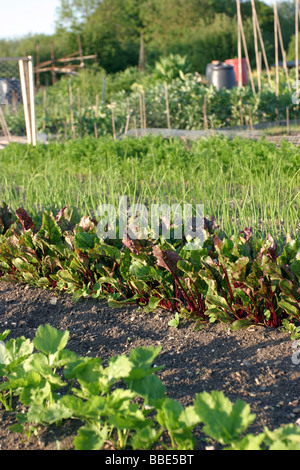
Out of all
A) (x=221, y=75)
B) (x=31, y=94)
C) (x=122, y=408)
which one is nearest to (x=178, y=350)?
(x=122, y=408)

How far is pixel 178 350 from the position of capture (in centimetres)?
201

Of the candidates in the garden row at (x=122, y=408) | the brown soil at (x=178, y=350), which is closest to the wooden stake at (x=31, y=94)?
the brown soil at (x=178, y=350)

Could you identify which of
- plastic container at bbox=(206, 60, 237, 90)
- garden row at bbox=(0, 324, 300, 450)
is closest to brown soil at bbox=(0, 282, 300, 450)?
garden row at bbox=(0, 324, 300, 450)

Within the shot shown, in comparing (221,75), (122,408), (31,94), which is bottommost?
(122,408)

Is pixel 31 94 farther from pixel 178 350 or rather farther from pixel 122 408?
pixel 122 408

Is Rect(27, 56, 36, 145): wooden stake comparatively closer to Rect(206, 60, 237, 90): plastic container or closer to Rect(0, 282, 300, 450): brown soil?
Rect(0, 282, 300, 450): brown soil

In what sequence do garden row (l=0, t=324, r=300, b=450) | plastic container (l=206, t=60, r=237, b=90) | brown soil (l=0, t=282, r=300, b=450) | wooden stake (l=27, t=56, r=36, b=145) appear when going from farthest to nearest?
plastic container (l=206, t=60, r=237, b=90) < wooden stake (l=27, t=56, r=36, b=145) < brown soil (l=0, t=282, r=300, b=450) < garden row (l=0, t=324, r=300, b=450)

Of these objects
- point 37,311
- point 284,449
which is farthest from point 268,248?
point 37,311

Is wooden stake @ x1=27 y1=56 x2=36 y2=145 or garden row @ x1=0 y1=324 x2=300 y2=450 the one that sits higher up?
wooden stake @ x1=27 y1=56 x2=36 y2=145

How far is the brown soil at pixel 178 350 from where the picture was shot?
1.58 m

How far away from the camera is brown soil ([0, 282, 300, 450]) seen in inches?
62.0

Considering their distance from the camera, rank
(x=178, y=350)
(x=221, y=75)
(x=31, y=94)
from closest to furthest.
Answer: (x=178, y=350), (x=31, y=94), (x=221, y=75)

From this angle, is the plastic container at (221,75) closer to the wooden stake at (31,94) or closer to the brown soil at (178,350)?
the wooden stake at (31,94)

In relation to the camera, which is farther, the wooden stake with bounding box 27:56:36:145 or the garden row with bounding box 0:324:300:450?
the wooden stake with bounding box 27:56:36:145
